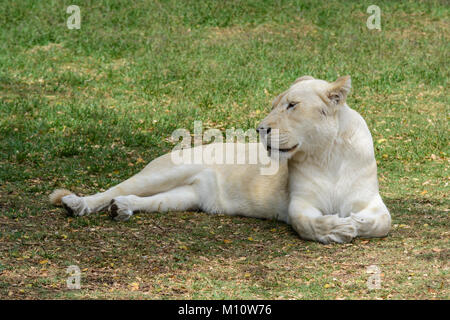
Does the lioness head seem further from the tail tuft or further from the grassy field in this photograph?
the tail tuft

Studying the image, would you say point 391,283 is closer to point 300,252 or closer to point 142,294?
point 300,252

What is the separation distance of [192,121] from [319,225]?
6111 mm

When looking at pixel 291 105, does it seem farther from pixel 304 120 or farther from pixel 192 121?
pixel 192 121

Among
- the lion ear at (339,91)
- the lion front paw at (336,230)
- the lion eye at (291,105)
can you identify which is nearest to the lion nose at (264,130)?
the lion eye at (291,105)

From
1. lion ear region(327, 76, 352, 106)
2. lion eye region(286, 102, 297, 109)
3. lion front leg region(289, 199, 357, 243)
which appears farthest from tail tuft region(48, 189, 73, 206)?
lion ear region(327, 76, 352, 106)

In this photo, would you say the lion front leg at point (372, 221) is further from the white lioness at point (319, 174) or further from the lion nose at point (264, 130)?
the lion nose at point (264, 130)

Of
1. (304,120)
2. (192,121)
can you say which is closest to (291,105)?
(304,120)

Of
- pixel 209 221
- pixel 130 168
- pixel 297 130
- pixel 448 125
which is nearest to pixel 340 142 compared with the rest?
pixel 297 130

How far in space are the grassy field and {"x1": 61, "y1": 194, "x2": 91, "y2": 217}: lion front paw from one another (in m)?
0.12

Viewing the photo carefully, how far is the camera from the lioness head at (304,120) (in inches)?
247

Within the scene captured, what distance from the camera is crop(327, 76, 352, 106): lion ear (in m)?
6.32

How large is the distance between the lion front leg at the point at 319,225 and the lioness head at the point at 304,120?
489 millimetres

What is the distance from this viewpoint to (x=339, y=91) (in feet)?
20.7

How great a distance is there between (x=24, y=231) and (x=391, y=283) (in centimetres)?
316
